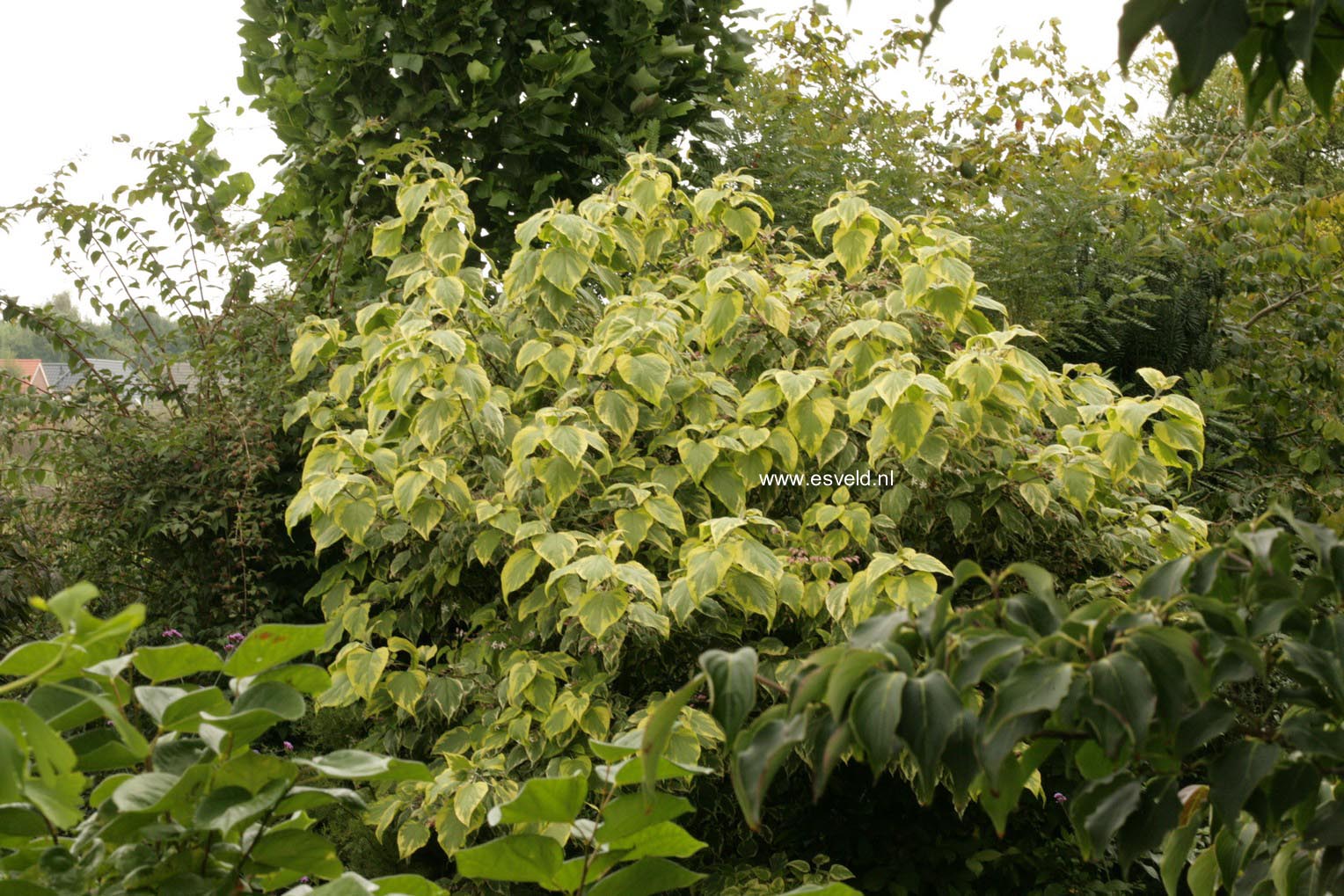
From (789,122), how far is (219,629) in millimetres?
2896

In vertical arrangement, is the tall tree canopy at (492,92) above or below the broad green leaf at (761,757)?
above

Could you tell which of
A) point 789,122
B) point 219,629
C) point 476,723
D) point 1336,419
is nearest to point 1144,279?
point 1336,419

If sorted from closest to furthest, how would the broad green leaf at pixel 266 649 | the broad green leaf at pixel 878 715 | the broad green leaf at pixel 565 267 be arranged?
the broad green leaf at pixel 878 715, the broad green leaf at pixel 266 649, the broad green leaf at pixel 565 267

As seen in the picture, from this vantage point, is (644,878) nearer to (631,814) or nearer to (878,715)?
(631,814)

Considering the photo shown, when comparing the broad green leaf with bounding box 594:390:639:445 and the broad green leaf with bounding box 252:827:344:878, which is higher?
the broad green leaf with bounding box 594:390:639:445

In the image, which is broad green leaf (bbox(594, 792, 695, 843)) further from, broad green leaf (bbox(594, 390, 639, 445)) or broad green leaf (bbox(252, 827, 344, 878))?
broad green leaf (bbox(594, 390, 639, 445))

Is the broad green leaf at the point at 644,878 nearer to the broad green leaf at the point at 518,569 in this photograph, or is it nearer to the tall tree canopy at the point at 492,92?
the broad green leaf at the point at 518,569

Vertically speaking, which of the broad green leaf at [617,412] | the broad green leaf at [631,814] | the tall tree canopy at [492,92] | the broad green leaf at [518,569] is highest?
the tall tree canopy at [492,92]

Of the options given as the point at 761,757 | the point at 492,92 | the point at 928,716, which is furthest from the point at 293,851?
the point at 492,92

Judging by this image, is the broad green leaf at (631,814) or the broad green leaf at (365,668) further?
the broad green leaf at (365,668)

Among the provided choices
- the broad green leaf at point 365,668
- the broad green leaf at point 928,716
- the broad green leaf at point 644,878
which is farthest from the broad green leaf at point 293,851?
the broad green leaf at point 365,668

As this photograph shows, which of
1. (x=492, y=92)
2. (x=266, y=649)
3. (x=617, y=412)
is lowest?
(x=266, y=649)

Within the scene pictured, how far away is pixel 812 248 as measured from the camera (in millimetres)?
5078

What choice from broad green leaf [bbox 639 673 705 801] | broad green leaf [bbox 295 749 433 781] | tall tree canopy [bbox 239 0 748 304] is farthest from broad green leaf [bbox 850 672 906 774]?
tall tree canopy [bbox 239 0 748 304]
